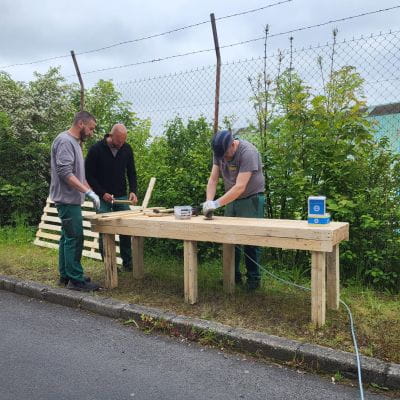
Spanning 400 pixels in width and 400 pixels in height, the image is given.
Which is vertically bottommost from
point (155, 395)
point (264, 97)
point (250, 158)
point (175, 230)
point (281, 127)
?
point (155, 395)

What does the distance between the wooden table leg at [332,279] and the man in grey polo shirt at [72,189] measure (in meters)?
2.27

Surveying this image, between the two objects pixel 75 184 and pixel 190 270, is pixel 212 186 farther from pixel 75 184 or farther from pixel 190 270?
pixel 75 184

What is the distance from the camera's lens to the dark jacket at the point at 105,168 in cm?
513

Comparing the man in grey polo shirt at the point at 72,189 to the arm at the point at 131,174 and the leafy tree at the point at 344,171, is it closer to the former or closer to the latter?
the arm at the point at 131,174

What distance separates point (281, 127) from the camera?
515cm

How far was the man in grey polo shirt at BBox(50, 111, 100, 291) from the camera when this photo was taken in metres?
4.40

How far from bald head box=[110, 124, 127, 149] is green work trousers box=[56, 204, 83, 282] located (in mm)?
900

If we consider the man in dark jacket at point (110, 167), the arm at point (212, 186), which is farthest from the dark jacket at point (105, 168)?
the arm at point (212, 186)

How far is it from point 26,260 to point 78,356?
3.00 m

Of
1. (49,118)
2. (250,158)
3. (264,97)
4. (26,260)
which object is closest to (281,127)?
(264,97)

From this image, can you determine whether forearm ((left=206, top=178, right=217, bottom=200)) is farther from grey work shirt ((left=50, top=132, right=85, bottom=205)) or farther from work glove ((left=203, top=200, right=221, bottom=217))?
grey work shirt ((left=50, top=132, right=85, bottom=205))

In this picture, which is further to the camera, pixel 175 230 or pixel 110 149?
pixel 110 149

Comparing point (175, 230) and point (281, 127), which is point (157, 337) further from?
point (281, 127)

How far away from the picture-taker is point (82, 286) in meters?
4.73
